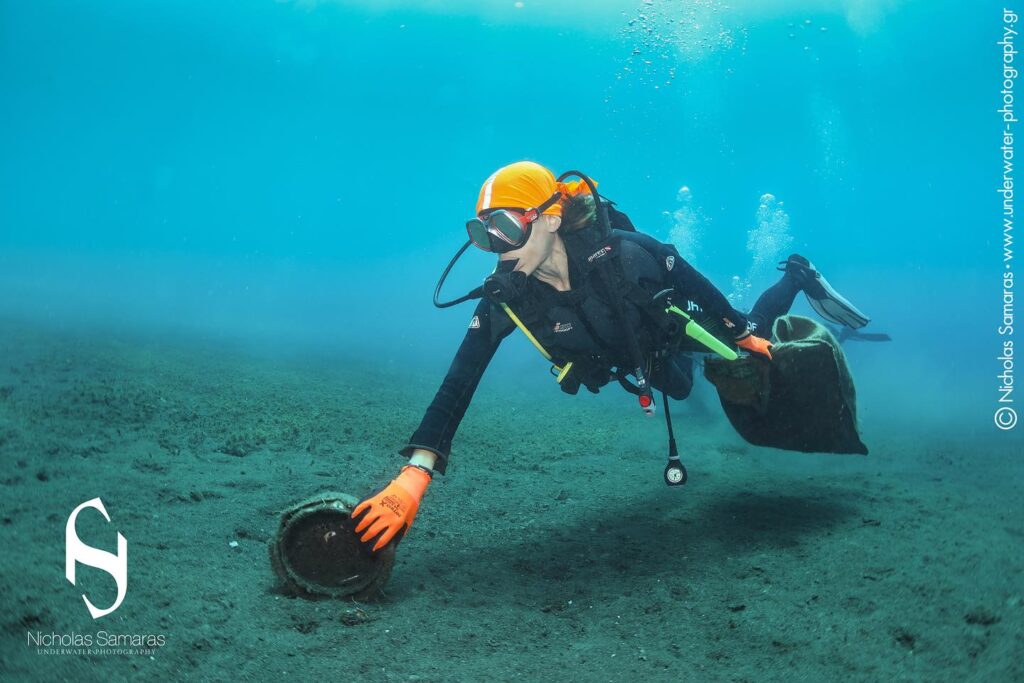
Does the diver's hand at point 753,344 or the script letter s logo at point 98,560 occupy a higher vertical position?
the diver's hand at point 753,344

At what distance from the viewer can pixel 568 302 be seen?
10.9 ft

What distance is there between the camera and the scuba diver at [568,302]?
300 centimetres

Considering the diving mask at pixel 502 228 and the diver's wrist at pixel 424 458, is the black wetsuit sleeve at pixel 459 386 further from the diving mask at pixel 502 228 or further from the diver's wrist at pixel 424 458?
the diving mask at pixel 502 228

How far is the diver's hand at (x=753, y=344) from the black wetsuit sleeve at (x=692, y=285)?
2.0 inches

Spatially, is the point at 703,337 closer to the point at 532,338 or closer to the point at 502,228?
the point at 532,338

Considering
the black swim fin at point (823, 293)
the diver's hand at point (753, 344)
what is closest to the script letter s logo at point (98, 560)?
the diver's hand at point (753, 344)

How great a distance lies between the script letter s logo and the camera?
2.26m

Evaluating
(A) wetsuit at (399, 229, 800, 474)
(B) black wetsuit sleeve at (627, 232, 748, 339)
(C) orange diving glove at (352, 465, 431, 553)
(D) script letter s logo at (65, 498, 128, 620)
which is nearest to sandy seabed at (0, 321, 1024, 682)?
(D) script letter s logo at (65, 498, 128, 620)

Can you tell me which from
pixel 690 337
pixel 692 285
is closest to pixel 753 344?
pixel 690 337

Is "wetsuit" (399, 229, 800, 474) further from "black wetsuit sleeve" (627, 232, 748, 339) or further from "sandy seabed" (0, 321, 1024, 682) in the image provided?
"sandy seabed" (0, 321, 1024, 682)

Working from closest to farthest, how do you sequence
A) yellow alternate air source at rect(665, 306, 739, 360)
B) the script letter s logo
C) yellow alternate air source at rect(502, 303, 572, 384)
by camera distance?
the script letter s logo → yellow alternate air source at rect(502, 303, 572, 384) → yellow alternate air source at rect(665, 306, 739, 360)

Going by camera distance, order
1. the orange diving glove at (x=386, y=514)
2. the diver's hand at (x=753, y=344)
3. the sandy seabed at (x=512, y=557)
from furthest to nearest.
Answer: the diver's hand at (x=753, y=344)
the orange diving glove at (x=386, y=514)
the sandy seabed at (x=512, y=557)

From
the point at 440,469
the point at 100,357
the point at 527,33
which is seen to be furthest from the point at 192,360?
the point at 527,33

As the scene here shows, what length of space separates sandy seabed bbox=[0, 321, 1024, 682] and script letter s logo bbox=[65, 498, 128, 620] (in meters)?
0.04
